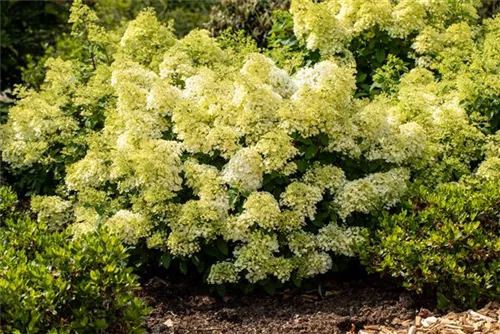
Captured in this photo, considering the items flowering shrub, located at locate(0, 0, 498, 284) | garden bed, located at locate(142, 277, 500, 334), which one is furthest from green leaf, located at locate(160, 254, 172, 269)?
garden bed, located at locate(142, 277, 500, 334)

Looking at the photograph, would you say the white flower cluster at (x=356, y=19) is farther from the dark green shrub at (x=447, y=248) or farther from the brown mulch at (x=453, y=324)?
the brown mulch at (x=453, y=324)

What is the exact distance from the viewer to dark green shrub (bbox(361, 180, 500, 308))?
444cm

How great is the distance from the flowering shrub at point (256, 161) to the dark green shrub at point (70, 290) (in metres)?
0.52

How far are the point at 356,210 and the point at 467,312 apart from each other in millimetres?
845

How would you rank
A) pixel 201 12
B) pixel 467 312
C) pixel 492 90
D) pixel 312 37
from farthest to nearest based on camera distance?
pixel 201 12 → pixel 312 37 → pixel 492 90 → pixel 467 312

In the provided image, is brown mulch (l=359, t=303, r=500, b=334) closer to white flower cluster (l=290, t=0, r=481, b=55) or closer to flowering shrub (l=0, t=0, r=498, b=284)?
flowering shrub (l=0, t=0, r=498, b=284)

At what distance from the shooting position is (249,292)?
15.9 ft

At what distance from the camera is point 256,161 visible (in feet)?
15.2

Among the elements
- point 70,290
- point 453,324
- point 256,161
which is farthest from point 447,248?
point 70,290

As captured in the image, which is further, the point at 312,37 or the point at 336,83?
the point at 312,37

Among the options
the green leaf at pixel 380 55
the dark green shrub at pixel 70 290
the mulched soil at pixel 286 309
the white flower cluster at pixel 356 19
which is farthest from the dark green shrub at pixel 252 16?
the dark green shrub at pixel 70 290

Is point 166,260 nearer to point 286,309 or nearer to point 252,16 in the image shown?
point 286,309

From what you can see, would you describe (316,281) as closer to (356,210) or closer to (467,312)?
(356,210)

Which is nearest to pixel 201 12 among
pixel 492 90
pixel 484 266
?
pixel 492 90
